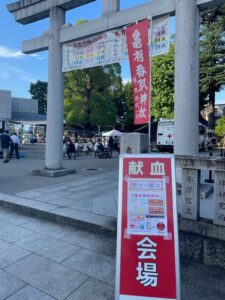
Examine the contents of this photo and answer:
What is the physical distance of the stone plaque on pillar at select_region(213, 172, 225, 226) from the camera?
3.17 meters

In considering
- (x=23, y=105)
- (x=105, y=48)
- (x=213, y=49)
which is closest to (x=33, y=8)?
(x=105, y=48)

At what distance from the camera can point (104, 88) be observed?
90.6 feet

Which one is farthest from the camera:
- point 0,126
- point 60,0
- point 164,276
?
point 0,126

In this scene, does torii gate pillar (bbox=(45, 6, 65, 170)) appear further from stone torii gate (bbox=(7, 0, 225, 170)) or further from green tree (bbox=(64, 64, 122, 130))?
green tree (bbox=(64, 64, 122, 130))

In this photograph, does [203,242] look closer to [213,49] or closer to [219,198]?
[219,198]

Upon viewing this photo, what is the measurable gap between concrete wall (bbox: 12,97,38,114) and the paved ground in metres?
41.3

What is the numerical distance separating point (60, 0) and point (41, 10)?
0.85 metres

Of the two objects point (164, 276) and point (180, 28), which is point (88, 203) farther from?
point (180, 28)

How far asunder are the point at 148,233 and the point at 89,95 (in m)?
26.1

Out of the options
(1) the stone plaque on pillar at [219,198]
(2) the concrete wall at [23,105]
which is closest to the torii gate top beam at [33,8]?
(1) the stone plaque on pillar at [219,198]

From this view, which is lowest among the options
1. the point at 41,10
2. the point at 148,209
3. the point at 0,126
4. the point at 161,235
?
the point at 161,235

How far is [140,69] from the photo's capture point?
4.95 metres

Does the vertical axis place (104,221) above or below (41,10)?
below

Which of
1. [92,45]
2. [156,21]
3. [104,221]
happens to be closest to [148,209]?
[104,221]
